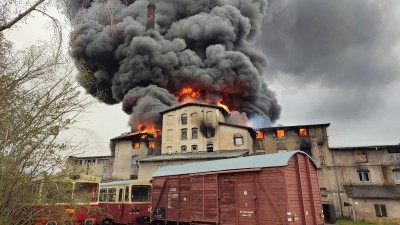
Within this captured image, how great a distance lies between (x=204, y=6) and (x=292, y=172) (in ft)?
217

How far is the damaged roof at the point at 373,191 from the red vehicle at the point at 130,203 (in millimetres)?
21324

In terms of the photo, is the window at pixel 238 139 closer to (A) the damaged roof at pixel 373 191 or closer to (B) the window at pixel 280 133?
(B) the window at pixel 280 133

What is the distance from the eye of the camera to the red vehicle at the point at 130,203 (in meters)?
18.1

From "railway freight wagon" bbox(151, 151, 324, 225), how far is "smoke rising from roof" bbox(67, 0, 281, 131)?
34609 mm

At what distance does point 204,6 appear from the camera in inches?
2822

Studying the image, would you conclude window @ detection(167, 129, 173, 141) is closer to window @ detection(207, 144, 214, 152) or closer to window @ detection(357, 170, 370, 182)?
window @ detection(207, 144, 214, 152)

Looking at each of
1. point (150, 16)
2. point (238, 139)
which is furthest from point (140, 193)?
point (150, 16)

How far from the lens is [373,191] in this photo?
28094 millimetres

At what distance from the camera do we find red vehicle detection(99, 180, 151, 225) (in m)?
18.1

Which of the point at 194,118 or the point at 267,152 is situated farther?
the point at 194,118

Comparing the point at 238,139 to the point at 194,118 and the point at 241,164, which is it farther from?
the point at 241,164

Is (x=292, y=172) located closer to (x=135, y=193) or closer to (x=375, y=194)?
(x=135, y=193)

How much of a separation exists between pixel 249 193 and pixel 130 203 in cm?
900

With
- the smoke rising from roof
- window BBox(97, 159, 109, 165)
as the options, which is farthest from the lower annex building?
the smoke rising from roof
